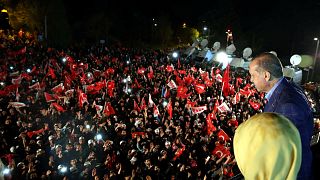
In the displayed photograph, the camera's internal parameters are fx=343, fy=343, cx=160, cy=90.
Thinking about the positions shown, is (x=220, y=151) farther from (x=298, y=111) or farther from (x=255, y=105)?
(x=298, y=111)

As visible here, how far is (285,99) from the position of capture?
8.08 ft

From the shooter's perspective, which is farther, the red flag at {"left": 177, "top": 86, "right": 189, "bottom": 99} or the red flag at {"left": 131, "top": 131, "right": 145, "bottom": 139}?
the red flag at {"left": 177, "top": 86, "right": 189, "bottom": 99}

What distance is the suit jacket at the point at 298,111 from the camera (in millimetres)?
2338

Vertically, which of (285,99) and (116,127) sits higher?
(285,99)

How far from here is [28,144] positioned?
35.0 ft

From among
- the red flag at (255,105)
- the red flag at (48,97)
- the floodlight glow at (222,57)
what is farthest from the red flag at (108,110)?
the floodlight glow at (222,57)

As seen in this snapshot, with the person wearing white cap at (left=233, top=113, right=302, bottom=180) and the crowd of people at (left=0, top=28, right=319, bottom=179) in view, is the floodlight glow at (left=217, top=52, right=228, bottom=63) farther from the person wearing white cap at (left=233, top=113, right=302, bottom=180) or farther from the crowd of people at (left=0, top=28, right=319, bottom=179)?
the person wearing white cap at (left=233, top=113, right=302, bottom=180)

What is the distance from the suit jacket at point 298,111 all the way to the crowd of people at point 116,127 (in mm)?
4878

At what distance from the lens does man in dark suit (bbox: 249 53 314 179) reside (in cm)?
235

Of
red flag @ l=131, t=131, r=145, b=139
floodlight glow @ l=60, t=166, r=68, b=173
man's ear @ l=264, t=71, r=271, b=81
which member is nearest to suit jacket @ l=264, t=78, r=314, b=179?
man's ear @ l=264, t=71, r=271, b=81

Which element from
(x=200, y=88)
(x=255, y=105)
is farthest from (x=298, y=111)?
(x=200, y=88)

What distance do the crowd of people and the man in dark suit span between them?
4.71 meters

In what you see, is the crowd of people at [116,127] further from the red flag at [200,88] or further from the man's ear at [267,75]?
the man's ear at [267,75]

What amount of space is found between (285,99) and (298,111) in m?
0.16
